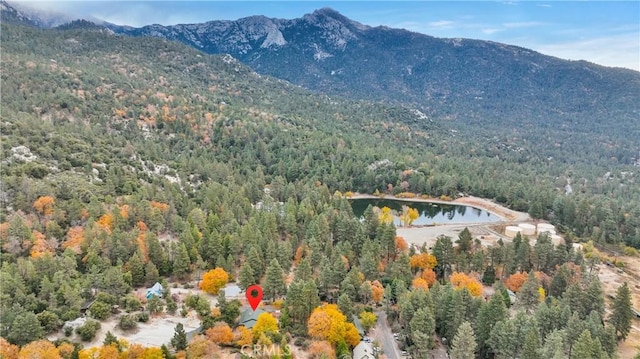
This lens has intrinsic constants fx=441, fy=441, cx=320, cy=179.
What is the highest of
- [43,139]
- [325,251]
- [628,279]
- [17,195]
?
[43,139]

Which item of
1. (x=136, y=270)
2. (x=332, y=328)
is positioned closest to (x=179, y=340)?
(x=332, y=328)

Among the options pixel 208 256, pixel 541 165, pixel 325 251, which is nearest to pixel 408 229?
pixel 325 251

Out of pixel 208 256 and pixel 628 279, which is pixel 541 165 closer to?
pixel 628 279

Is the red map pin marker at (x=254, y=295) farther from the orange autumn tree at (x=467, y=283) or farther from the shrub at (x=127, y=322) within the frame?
the orange autumn tree at (x=467, y=283)

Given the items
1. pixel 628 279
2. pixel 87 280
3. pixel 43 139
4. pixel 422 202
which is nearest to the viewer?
pixel 87 280

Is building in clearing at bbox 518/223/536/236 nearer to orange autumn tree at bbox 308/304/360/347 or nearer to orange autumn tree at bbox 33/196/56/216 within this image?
orange autumn tree at bbox 308/304/360/347

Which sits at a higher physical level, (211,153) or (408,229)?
(211,153)

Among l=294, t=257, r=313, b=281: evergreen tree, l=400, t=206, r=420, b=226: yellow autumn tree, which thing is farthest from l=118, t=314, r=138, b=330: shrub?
l=400, t=206, r=420, b=226: yellow autumn tree
